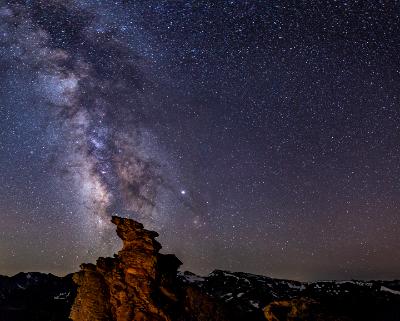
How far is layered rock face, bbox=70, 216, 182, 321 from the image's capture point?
26.1 meters

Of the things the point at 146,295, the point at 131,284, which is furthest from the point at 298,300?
the point at 131,284

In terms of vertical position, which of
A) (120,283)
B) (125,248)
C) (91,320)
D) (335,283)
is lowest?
(91,320)

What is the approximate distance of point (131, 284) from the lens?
27297 mm

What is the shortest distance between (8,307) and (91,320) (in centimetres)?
19467

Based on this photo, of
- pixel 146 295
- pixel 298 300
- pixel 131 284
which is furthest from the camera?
pixel 298 300

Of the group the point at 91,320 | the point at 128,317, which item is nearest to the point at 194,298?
the point at 128,317

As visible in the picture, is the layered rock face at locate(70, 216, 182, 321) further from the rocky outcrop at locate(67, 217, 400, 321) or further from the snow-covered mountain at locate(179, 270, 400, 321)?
the snow-covered mountain at locate(179, 270, 400, 321)

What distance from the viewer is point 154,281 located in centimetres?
2752

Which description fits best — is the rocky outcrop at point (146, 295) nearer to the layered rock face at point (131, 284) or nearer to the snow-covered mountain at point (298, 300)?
the layered rock face at point (131, 284)

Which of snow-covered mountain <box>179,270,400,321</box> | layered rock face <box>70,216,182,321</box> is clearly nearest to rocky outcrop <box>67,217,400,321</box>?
layered rock face <box>70,216,182,321</box>

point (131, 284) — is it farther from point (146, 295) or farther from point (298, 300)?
point (298, 300)

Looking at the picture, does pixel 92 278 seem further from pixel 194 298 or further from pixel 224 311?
pixel 224 311

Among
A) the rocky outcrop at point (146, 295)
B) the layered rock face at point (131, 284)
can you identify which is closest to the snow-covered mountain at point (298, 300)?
the rocky outcrop at point (146, 295)

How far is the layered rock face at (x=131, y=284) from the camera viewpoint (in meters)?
26.1
